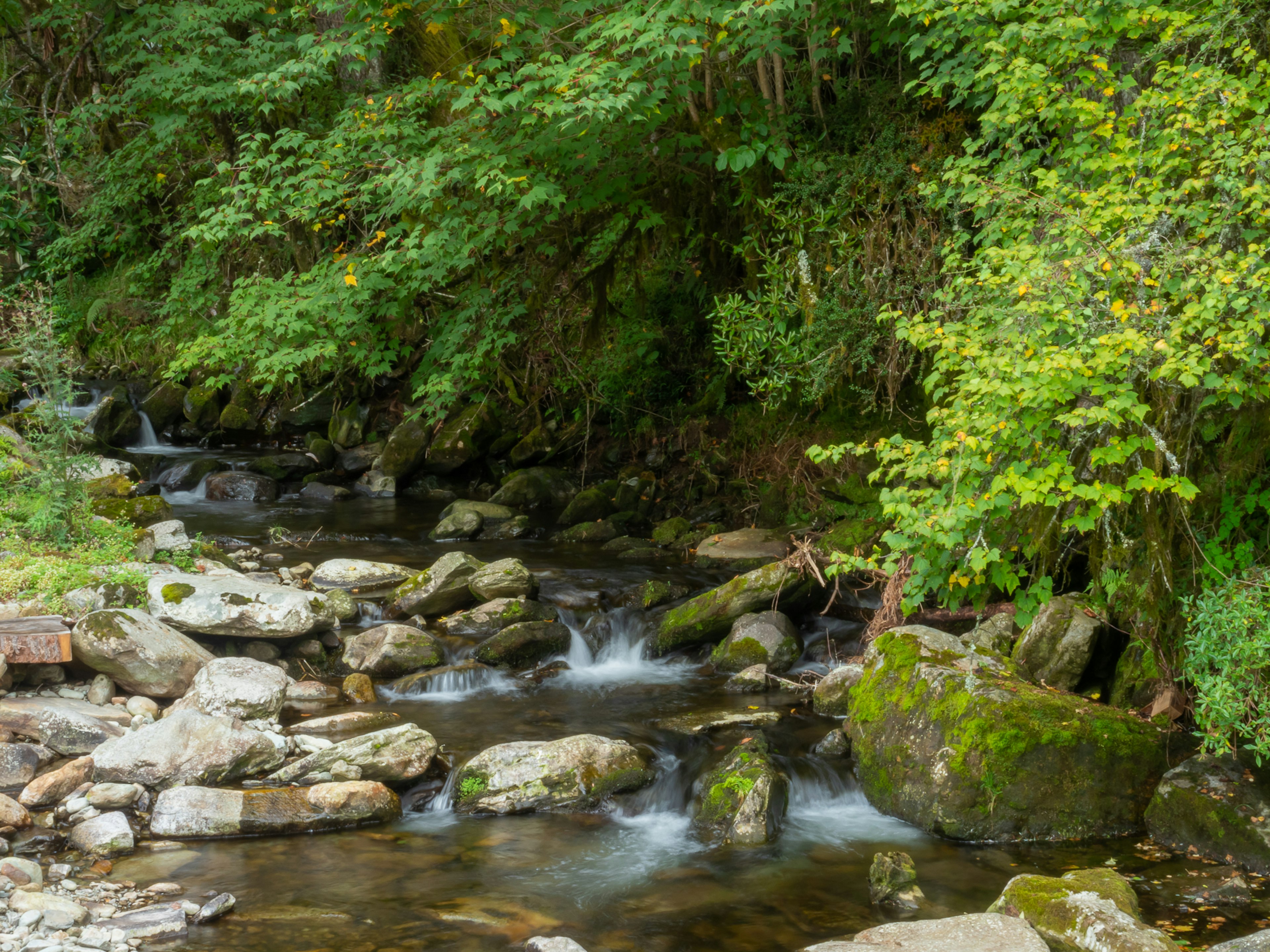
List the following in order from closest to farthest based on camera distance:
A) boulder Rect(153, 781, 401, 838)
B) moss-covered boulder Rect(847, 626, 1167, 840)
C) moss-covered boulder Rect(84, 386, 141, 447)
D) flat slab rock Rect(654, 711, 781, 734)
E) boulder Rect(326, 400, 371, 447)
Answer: boulder Rect(153, 781, 401, 838) → moss-covered boulder Rect(847, 626, 1167, 840) → flat slab rock Rect(654, 711, 781, 734) → boulder Rect(326, 400, 371, 447) → moss-covered boulder Rect(84, 386, 141, 447)

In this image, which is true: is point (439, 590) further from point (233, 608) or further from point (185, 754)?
point (185, 754)

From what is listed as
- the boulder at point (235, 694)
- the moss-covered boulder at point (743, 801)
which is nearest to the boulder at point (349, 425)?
the boulder at point (235, 694)

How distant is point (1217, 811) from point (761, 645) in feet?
12.1

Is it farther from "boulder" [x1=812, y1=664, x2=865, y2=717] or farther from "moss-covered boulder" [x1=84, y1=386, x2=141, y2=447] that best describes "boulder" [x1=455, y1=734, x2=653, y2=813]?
"moss-covered boulder" [x1=84, y1=386, x2=141, y2=447]

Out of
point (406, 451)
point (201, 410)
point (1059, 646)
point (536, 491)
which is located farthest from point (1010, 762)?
point (201, 410)

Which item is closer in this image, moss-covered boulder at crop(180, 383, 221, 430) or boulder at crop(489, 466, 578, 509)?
boulder at crop(489, 466, 578, 509)

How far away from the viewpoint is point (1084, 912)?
417cm

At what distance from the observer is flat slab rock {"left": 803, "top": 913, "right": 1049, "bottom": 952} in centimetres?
403

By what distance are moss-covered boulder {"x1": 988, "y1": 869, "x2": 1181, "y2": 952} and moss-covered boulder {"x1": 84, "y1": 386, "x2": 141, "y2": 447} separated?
609 inches

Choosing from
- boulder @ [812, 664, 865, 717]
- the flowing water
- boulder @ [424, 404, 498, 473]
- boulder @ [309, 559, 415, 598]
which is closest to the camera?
the flowing water

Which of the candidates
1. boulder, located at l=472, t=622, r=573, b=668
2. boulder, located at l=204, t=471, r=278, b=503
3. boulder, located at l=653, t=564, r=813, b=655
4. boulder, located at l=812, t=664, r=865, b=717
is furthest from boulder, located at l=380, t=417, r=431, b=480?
boulder, located at l=812, t=664, r=865, b=717

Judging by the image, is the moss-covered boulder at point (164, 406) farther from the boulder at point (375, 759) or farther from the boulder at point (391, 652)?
the boulder at point (375, 759)

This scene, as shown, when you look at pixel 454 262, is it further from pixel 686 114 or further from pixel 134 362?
pixel 134 362

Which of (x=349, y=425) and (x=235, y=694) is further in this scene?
(x=349, y=425)
